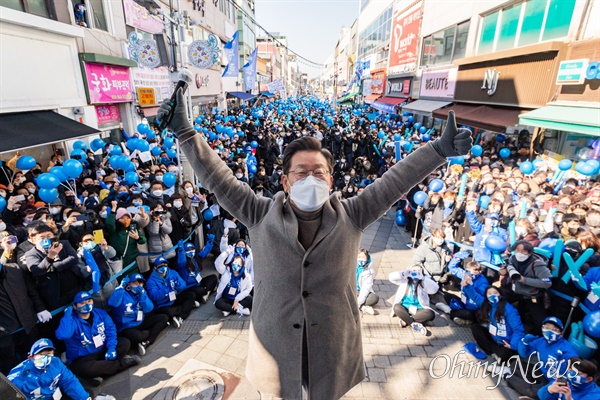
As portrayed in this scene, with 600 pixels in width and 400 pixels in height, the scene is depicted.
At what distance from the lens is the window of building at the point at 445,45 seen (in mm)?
15586

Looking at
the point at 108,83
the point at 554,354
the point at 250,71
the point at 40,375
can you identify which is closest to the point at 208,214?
the point at 40,375

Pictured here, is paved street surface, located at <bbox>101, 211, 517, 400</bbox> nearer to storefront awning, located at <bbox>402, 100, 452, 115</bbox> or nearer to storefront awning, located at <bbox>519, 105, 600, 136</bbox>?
storefront awning, located at <bbox>519, 105, 600, 136</bbox>

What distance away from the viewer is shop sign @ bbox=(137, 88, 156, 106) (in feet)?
45.1

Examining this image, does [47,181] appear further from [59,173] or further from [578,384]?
[578,384]

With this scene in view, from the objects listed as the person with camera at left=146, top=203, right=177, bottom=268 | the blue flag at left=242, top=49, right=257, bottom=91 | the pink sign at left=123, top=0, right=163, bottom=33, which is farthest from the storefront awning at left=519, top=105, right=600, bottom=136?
the blue flag at left=242, top=49, right=257, bottom=91

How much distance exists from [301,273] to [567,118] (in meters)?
9.36

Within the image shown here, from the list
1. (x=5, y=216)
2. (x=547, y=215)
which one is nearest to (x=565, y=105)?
(x=547, y=215)

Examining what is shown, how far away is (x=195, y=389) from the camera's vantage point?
3941 millimetres

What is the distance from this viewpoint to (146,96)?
14.1m

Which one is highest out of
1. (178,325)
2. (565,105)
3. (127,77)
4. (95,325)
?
(127,77)

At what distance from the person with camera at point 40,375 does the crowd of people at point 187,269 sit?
14mm

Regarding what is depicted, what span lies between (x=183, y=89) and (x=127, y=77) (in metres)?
13.9

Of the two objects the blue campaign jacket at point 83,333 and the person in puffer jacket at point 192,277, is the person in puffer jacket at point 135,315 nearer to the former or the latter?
the blue campaign jacket at point 83,333

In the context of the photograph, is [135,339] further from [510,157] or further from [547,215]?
[510,157]
